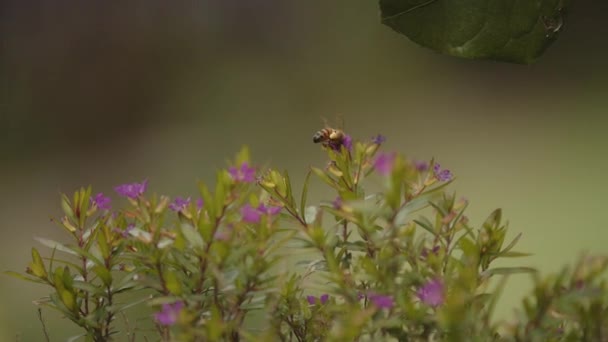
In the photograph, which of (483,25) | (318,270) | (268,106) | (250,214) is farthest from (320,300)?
(268,106)

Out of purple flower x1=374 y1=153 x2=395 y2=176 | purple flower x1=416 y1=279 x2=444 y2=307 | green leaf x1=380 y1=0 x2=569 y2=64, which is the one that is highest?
green leaf x1=380 y1=0 x2=569 y2=64

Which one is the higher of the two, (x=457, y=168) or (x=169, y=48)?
(x=169, y=48)

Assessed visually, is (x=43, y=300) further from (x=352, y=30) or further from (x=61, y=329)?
(x=352, y=30)

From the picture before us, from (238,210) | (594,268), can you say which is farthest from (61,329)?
(594,268)

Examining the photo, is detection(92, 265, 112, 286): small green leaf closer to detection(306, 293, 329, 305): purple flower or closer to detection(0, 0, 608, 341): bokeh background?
detection(306, 293, 329, 305): purple flower

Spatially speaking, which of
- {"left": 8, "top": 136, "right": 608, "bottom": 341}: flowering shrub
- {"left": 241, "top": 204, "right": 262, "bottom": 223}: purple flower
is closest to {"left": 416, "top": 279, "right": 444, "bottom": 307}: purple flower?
{"left": 8, "top": 136, "right": 608, "bottom": 341}: flowering shrub

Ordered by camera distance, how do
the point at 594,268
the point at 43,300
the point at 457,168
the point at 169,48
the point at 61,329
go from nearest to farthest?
1. the point at 594,268
2. the point at 43,300
3. the point at 61,329
4. the point at 457,168
5. the point at 169,48
